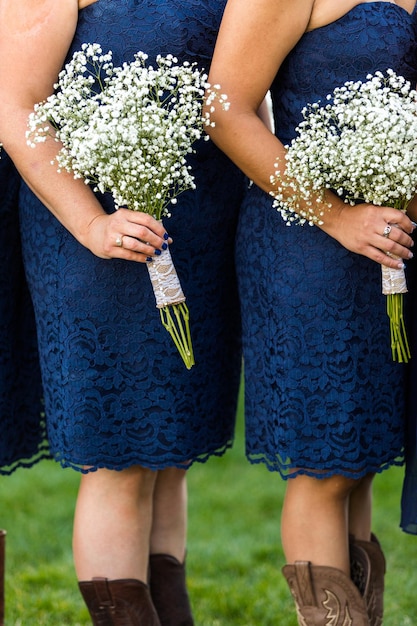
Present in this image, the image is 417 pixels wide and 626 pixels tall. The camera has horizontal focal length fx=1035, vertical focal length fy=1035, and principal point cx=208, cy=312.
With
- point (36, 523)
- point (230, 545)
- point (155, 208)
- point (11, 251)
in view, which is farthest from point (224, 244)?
point (36, 523)

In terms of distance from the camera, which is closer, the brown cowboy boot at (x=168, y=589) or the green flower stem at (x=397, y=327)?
the green flower stem at (x=397, y=327)

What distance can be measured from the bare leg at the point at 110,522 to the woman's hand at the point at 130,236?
719mm

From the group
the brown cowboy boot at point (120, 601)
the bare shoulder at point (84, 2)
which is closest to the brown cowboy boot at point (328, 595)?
the brown cowboy boot at point (120, 601)

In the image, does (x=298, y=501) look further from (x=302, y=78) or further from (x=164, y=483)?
(x=302, y=78)

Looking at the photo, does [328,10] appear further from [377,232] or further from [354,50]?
[377,232]

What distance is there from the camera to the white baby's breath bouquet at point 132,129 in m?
2.50

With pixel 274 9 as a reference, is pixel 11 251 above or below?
below

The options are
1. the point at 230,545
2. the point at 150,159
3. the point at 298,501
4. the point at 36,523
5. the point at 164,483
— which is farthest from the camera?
the point at 36,523

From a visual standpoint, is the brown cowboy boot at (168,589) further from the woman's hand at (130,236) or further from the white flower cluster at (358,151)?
the white flower cluster at (358,151)

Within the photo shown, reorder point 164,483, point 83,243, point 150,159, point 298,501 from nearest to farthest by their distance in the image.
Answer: point 150,159 → point 83,243 → point 298,501 → point 164,483

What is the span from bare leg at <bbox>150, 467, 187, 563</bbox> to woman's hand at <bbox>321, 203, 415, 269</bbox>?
1.12 m

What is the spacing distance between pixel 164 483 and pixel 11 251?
92 cm

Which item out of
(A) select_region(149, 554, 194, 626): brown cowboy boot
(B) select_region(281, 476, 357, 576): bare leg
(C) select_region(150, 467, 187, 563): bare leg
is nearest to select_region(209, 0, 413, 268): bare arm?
(B) select_region(281, 476, 357, 576): bare leg

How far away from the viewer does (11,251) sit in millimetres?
3199
